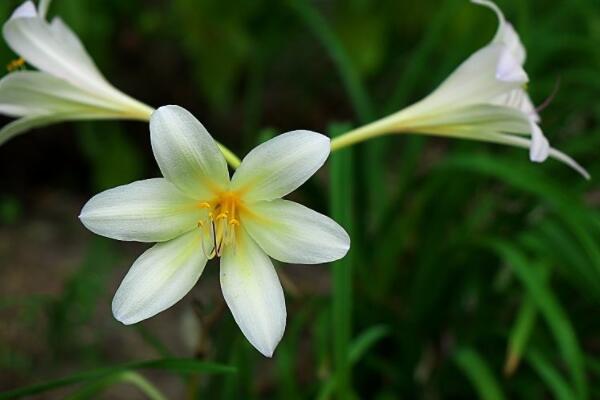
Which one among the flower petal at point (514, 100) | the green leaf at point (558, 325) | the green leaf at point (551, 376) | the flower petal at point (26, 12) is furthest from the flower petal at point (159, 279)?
the green leaf at point (551, 376)

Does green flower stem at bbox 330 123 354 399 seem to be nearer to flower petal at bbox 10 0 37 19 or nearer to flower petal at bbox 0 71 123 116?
flower petal at bbox 0 71 123 116

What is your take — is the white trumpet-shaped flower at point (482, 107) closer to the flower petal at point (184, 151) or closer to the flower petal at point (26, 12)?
the flower petal at point (184, 151)

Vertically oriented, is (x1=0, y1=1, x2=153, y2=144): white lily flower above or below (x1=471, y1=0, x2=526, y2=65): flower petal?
above

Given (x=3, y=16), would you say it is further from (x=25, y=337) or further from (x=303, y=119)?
(x=303, y=119)

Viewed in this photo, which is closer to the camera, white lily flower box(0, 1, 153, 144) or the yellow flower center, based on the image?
the yellow flower center

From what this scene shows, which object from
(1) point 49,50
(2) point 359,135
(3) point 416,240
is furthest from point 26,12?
(3) point 416,240

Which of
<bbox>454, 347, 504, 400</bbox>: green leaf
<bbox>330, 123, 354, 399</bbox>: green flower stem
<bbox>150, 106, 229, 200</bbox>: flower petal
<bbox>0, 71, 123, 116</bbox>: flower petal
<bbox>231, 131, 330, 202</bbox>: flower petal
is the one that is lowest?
<bbox>454, 347, 504, 400</bbox>: green leaf

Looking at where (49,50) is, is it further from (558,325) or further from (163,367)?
(558,325)

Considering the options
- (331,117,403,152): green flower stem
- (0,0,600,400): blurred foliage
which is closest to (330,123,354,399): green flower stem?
(0,0,600,400): blurred foliage
